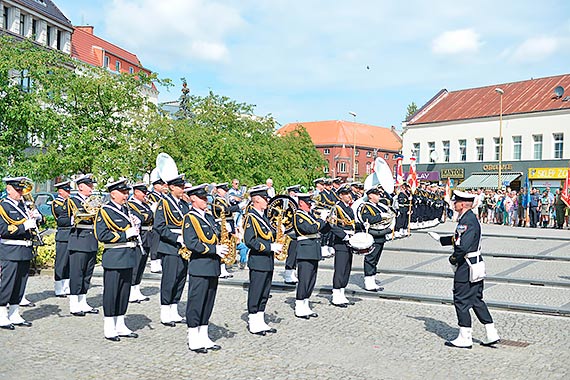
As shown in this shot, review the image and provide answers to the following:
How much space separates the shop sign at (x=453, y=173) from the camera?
52.8m

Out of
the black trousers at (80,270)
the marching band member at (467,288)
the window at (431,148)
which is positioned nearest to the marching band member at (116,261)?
the black trousers at (80,270)

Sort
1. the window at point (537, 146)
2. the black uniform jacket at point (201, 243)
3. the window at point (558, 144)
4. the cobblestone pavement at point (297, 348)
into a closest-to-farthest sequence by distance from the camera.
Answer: the cobblestone pavement at point (297, 348), the black uniform jacket at point (201, 243), the window at point (558, 144), the window at point (537, 146)

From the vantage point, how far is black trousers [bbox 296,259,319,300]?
9.77 meters

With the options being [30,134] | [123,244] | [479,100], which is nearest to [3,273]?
[123,244]

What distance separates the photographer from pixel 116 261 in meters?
8.34

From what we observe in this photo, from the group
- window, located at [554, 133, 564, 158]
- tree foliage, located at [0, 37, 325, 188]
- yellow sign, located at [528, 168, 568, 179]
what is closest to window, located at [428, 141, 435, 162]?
yellow sign, located at [528, 168, 568, 179]

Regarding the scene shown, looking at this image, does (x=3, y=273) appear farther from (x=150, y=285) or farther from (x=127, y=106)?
(x=127, y=106)

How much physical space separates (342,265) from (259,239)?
8.78ft

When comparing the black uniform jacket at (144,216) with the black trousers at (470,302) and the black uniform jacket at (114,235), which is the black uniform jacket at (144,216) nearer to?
the black uniform jacket at (114,235)

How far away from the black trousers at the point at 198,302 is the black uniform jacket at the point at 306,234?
7.46 ft

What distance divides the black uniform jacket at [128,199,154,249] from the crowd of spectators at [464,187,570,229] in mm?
18583

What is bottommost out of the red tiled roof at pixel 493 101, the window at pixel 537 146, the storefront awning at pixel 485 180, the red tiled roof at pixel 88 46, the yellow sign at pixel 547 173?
the storefront awning at pixel 485 180

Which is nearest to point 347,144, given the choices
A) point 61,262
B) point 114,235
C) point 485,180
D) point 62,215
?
point 485,180

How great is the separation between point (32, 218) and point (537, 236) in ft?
61.6
